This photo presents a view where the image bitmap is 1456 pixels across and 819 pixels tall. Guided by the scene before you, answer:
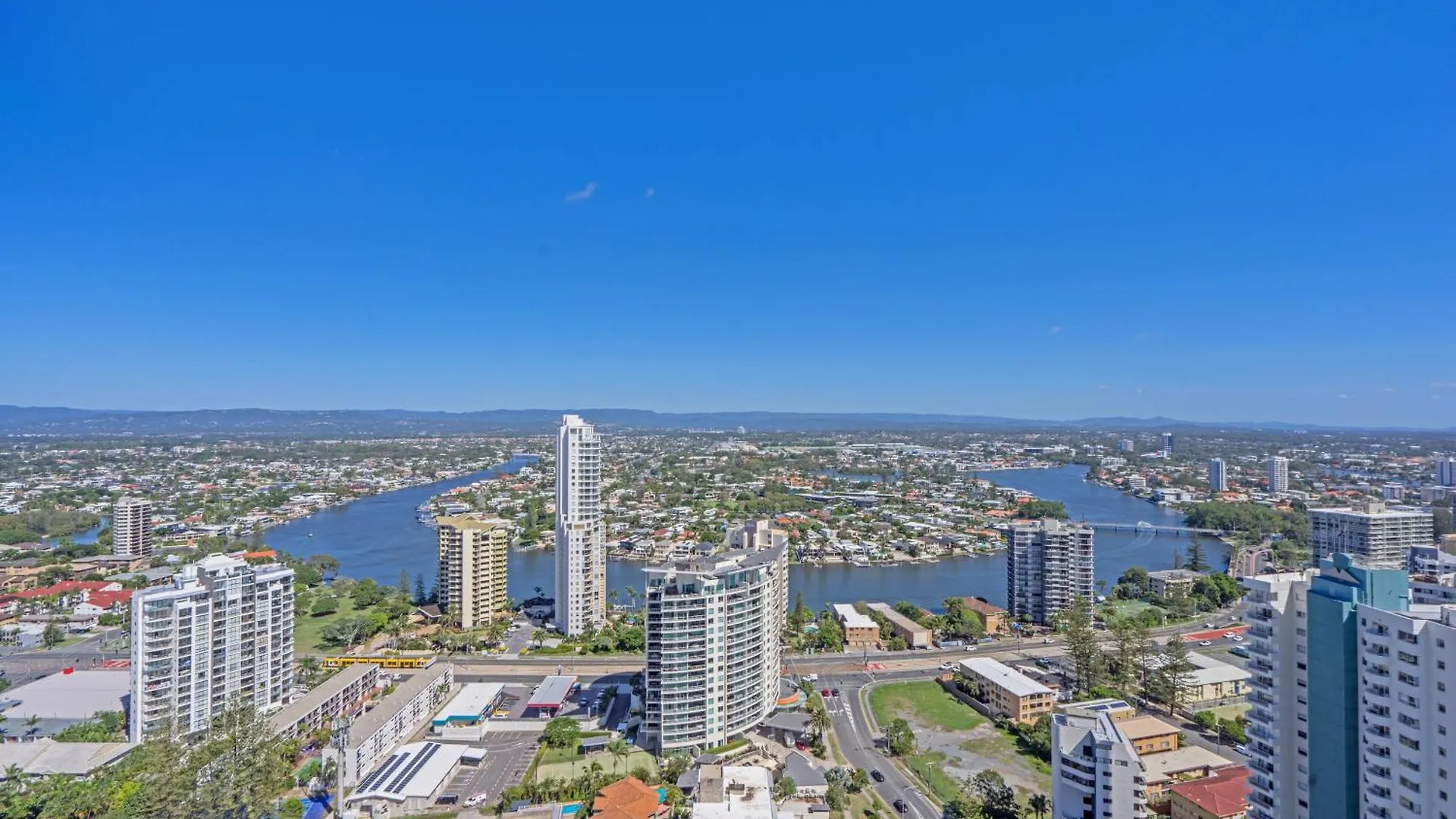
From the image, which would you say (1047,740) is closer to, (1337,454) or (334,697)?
(334,697)

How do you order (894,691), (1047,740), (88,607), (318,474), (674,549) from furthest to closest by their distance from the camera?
(318,474), (674,549), (88,607), (894,691), (1047,740)

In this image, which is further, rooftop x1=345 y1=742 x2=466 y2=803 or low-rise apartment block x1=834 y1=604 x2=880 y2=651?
low-rise apartment block x1=834 y1=604 x2=880 y2=651

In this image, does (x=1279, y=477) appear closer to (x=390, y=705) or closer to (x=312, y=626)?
(x=390, y=705)

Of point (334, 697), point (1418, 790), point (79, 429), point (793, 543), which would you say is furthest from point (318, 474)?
point (79, 429)

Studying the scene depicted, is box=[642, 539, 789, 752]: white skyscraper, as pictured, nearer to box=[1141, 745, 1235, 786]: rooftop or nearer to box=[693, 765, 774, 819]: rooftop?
box=[693, 765, 774, 819]: rooftop

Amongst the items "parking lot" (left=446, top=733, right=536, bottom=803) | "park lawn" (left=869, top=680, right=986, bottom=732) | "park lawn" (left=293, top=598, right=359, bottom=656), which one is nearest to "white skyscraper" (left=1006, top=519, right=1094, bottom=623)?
"park lawn" (left=869, top=680, right=986, bottom=732)

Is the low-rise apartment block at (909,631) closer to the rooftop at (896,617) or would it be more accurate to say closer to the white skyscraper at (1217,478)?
the rooftop at (896,617)

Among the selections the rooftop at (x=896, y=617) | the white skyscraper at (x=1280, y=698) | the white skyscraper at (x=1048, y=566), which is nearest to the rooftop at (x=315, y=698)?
the rooftop at (x=896, y=617)
